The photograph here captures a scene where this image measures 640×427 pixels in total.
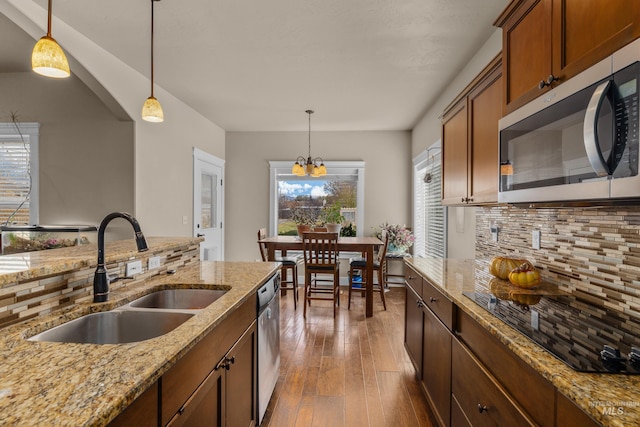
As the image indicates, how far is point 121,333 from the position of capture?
1384 millimetres

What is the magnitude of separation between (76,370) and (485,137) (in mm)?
2121

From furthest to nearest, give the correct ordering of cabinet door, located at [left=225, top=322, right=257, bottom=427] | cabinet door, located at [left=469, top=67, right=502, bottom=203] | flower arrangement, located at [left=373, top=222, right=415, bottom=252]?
1. flower arrangement, located at [left=373, top=222, right=415, bottom=252]
2. cabinet door, located at [left=469, top=67, right=502, bottom=203]
3. cabinet door, located at [left=225, top=322, right=257, bottom=427]

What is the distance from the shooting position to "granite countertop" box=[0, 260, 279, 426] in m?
0.65

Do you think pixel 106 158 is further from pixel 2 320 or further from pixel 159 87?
pixel 2 320

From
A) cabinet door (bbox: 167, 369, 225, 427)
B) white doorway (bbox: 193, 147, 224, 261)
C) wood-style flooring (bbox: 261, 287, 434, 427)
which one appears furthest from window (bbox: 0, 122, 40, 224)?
cabinet door (bbox: 167, 369, 225, 427)

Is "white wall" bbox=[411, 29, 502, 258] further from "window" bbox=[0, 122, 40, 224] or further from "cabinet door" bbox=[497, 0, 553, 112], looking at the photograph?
"window" bbox=[0, 122, 40, 224]

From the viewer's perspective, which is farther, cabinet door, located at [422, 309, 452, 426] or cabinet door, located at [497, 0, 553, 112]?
cabinet door, located at [422, 309, 452, 426]

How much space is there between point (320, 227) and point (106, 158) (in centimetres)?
275

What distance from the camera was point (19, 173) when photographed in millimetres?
3498

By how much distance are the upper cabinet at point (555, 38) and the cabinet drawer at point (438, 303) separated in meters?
1.01

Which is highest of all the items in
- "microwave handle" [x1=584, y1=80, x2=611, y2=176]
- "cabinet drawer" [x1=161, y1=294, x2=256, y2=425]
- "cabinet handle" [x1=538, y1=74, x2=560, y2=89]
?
"cabinet handle" [x1=538, y1=74, x2=560, y2=89]

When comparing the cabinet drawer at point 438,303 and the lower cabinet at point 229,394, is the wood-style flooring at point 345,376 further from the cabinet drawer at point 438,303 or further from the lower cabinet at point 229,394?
the cabinet drawer at point 438,303

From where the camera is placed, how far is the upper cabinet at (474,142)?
6.00ft

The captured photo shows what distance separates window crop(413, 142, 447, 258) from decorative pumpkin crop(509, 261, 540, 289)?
1.95 meters
